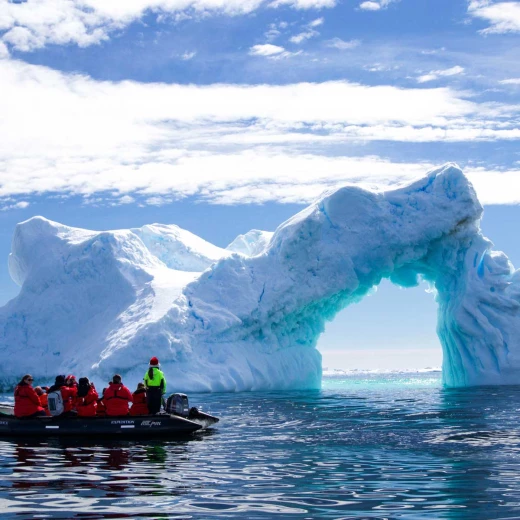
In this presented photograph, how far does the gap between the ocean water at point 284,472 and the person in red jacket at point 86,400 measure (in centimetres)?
73

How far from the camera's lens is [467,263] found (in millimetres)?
33312

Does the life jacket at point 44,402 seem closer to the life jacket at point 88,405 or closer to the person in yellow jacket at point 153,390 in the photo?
the life jacket at point 88,405

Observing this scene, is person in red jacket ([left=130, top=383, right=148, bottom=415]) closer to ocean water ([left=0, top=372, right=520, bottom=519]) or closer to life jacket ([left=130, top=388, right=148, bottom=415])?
life jacket ([left=130, top=388, right=148, bottom=415])

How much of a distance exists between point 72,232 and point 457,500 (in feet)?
108

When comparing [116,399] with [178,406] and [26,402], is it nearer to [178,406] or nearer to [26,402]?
[178,406]

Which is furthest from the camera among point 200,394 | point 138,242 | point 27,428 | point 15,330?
point 138,242

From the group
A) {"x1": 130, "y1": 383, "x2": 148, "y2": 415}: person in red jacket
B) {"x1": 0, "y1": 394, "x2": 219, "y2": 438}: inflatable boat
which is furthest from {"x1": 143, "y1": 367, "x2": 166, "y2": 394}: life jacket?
{"x1": 0, "y1": 394, "x2": 219, "y2": 438}: inflatable boat

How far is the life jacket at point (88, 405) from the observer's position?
1509 centimetres

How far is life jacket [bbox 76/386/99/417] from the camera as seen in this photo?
15.1 metres

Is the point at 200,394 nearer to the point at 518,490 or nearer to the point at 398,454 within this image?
the point at 398,454

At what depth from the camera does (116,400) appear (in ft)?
49.2

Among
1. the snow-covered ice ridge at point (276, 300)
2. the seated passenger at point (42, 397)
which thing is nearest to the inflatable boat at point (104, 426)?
the seated passenger at point (42, 397)

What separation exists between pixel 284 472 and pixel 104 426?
5.73 meters

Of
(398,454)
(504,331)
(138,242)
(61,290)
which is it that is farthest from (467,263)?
(398,454)
